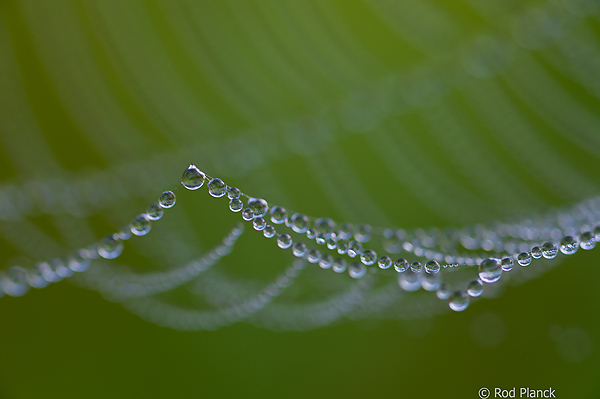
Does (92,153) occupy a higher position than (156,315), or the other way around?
(92,153)

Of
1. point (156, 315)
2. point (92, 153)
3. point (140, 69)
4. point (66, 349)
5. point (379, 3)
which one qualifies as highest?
point (379, 3)

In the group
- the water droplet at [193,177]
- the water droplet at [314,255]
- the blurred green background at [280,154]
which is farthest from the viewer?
the blurred green background at [280,154]

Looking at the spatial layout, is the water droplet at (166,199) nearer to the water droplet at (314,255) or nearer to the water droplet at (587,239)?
the water droplet at (314,255)

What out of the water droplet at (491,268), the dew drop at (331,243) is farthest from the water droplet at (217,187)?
the water droplet at (491,268)

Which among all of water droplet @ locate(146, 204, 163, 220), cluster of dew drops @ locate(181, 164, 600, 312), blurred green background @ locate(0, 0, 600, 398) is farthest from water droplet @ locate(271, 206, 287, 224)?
blurred green background @ locate(0, 0, 600, 398)

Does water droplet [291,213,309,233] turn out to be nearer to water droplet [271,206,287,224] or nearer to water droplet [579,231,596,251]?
water droplet [271,206,287,224]

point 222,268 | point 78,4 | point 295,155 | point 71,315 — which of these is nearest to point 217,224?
point 222,268

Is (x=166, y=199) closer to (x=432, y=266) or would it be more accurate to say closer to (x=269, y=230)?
(x=269, y=230)

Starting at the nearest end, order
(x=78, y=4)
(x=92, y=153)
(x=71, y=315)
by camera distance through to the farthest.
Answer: (x=78, y=4) → (x=71, y=315) → (x=92, y=153)

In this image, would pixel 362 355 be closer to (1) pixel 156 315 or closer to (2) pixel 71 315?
(1) pixel 156 315
